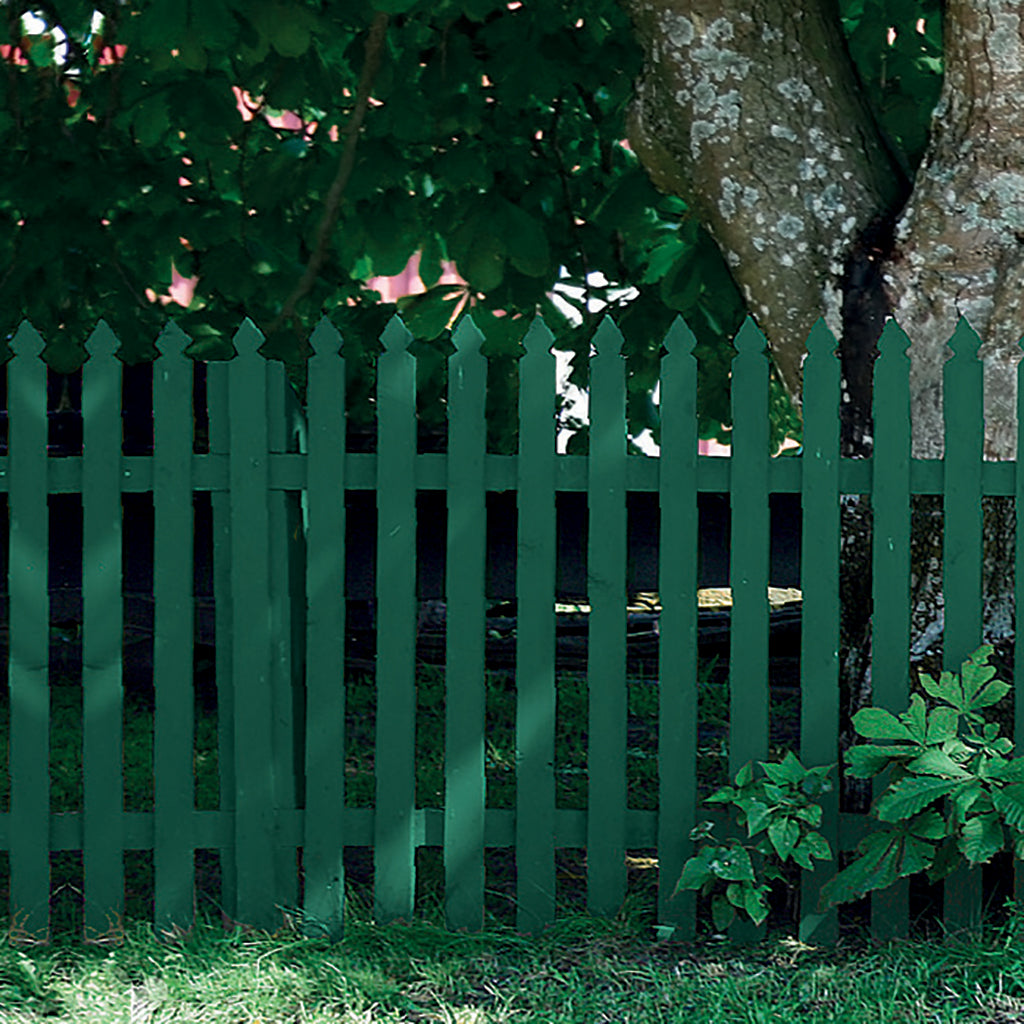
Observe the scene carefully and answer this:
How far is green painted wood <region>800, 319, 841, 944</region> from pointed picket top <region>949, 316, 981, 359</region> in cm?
31

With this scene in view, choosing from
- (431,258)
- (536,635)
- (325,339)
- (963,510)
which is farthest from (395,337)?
(431,258)

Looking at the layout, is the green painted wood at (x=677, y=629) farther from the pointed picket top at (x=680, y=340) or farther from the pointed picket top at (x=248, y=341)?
the pointed picket top at (x=248, y=341)

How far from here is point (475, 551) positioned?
377 centimetres

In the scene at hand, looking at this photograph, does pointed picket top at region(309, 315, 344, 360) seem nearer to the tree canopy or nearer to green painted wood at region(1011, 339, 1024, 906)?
the tree canopy

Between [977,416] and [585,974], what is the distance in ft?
5.66

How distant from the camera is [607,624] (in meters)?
3.78

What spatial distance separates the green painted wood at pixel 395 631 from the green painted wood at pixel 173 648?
50 centimetres

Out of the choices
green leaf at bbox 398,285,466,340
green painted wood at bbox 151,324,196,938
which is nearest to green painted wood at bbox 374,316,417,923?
green painted wood at bbox 151,324,196,938

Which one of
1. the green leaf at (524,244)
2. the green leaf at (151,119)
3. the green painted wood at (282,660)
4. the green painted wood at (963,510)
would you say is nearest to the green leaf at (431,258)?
the green leaf at (524,244)

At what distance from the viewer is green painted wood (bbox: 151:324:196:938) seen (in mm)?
3775

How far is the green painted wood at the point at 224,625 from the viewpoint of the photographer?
3793mm

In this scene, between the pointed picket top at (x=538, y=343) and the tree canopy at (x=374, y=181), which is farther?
the tree canopy at (x=374, y=181)

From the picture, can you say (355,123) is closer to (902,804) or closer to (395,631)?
(395,631)

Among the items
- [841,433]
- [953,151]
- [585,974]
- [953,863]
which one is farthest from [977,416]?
[585,974]
